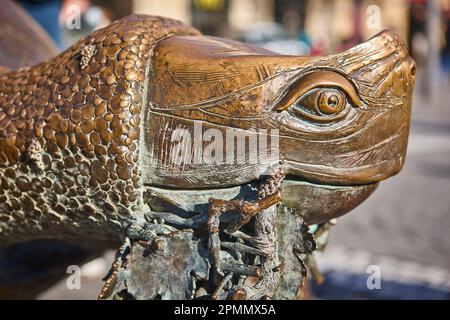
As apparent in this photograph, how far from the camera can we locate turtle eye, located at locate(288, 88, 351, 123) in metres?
1.48

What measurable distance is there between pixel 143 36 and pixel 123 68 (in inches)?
4.6

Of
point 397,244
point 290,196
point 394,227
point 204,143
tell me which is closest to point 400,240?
point 397,244

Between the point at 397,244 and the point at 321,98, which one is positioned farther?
the point at 397,244

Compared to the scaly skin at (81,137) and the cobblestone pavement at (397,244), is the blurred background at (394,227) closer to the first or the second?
the cobblestone pavement at (397,244)

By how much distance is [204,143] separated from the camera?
1540mm

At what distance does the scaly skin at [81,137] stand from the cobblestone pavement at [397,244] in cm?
133

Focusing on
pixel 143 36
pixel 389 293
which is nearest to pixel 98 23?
pixel 389 293

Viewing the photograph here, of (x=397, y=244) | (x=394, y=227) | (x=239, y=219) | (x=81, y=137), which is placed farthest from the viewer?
(x=394, y=227)

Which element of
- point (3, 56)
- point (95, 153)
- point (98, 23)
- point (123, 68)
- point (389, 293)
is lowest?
point (389, 293)

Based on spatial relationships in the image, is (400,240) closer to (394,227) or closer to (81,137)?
(394,227)

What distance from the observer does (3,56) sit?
2.29 meters

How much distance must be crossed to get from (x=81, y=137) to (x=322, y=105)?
527 mm

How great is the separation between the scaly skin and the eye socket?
34 centimetres
